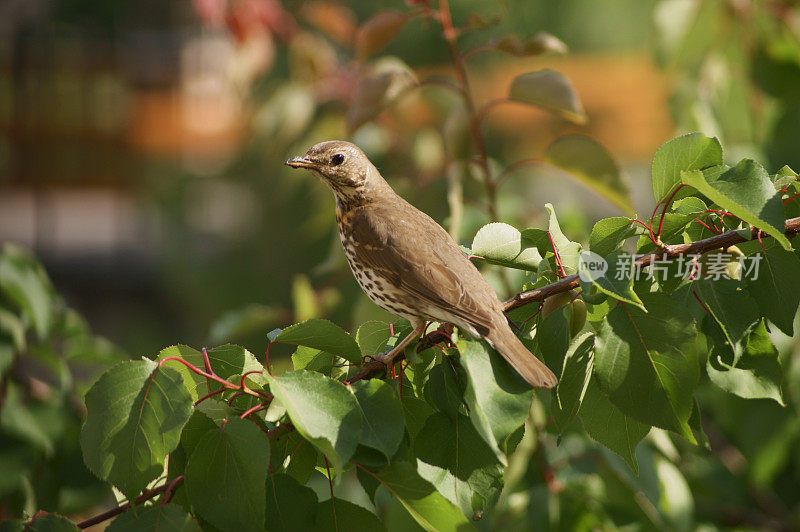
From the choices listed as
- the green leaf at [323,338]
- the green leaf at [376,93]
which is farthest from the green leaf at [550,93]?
the green leaf at [323,338]

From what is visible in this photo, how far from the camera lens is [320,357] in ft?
2.98

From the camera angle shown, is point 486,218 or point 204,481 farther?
point 486,218

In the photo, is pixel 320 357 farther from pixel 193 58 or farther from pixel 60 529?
pixel 193 58

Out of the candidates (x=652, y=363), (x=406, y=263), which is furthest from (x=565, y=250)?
(x=406, y=263)

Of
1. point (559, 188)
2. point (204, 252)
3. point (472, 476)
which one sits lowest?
point (204, 252)

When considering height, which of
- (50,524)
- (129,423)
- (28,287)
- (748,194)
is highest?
(748,194)

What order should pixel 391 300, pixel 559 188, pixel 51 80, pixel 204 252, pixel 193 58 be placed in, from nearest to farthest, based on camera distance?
pixel 391 300
pixel 559 188
pixel 204 252
pixel 51 80
pixel 193 58

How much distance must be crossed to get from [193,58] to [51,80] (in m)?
1.31

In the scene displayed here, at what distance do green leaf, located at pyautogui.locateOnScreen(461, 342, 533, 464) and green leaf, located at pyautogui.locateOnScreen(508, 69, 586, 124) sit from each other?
2.14 ft

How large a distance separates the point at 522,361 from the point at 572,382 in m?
0.06

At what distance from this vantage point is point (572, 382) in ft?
2.68

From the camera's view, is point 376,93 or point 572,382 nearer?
point 572,382

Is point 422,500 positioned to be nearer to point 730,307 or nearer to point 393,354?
point 393,354

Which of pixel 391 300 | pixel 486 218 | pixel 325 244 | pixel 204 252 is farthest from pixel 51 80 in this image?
pixel 391 300
